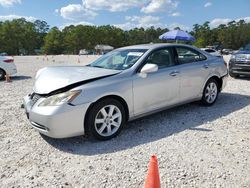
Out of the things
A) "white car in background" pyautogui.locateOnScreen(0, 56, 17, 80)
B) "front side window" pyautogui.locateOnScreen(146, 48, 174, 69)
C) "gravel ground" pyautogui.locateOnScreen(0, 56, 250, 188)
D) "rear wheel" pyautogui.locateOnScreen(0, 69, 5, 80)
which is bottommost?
"gravel ground" pyautogui.locateOnScreen(0, 56, 250, 188)

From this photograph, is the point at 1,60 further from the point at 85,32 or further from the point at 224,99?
the point at 85,32

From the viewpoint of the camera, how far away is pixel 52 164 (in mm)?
3492

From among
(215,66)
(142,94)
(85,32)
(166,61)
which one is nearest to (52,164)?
(142,94)

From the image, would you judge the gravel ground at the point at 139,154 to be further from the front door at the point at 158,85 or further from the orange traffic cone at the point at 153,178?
the orange traffic cone at the point at 153,178

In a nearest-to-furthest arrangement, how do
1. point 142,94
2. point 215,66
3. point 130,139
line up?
point 130,139 → point 142,94 → point 215,66

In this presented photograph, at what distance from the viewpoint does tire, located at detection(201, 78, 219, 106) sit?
233 inches

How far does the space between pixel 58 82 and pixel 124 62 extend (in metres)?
1.38

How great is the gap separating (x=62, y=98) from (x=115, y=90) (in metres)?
0.85

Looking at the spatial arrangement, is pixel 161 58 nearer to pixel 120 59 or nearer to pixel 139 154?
pixel 120 59

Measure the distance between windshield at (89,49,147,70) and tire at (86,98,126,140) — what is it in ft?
2.65

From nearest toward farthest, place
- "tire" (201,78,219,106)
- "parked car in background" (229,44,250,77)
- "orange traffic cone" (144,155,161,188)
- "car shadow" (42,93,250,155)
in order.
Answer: "orange traffic cone" (144,155,161,188) → "car shadow" (42,93,250,155) → "tire" (201,78,219,106) → "parked car in background" (229,44,250,77)

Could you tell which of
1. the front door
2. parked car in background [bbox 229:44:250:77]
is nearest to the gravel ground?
the front door

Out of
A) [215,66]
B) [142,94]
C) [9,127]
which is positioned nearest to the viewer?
[142,94]

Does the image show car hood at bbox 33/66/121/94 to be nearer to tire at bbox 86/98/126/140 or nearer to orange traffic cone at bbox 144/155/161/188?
tire at bbox 86/98/126/140
